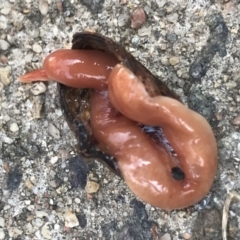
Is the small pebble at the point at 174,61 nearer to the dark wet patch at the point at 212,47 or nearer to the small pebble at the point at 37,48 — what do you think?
the dark wet patch at the point at 212,47

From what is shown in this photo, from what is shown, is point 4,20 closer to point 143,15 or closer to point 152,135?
point 143,15

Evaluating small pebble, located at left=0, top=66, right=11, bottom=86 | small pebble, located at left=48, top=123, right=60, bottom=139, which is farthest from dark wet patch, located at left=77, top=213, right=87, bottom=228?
small pebble, located at left=0, top=66, right=11, bottom=86

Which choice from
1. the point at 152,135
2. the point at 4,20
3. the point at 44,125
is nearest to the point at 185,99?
the point at 152,135

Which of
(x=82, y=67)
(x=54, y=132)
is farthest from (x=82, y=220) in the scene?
(x=82, y=67)

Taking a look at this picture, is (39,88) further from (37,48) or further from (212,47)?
(212,47)

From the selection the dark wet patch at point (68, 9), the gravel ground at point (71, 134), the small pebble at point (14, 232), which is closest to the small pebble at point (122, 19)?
the gravel ground at point (71, 134)

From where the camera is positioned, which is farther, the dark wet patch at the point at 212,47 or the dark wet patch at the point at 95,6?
the dark wet patch at the point at 95,6
